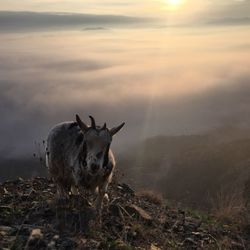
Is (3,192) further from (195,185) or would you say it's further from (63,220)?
(195,185)

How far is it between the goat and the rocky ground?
48 cm

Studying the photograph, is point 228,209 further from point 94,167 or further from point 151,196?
point 94,167

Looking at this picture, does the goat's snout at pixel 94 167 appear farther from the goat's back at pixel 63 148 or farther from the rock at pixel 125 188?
the rock at pixel 125 188

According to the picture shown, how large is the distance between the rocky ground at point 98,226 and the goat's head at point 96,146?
1.19m

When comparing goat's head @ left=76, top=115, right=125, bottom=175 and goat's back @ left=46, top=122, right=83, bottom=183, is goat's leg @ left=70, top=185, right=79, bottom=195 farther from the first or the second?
goat's head @ left=76, top=115, right=125, bottom=175

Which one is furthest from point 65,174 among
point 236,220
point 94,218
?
point 236,220

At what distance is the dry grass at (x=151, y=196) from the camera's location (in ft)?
65.7

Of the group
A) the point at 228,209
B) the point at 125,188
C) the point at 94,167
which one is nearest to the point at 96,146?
the point at 94,167

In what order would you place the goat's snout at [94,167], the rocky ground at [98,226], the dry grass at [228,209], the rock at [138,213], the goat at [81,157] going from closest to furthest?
the rocky ground at [98,226], the goat's snout at [94,167], the goat at [81,157], the rock at [138,213], the dry grass at [228,209]

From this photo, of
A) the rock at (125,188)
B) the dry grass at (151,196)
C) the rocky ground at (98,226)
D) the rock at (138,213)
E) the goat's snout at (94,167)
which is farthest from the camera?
the dry grass at (151,196)

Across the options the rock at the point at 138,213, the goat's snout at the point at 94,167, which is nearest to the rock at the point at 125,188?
the rock at the point at 138,213

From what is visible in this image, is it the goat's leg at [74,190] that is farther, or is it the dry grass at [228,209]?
the dry grass at [228,209]

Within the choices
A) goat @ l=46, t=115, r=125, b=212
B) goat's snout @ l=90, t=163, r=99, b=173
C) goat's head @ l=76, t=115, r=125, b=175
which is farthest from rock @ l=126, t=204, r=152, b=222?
goat's snout @ l=90, t=163, r=99, b=173

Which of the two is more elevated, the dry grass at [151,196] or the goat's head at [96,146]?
the goat's head at [96,146]
